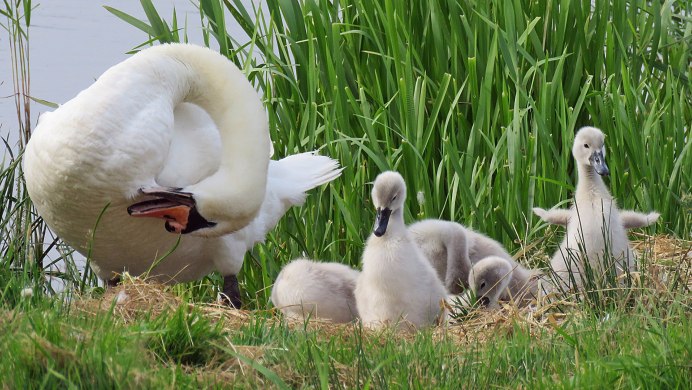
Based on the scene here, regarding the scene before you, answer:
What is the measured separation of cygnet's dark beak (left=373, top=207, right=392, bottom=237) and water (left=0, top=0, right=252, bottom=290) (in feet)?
21.6

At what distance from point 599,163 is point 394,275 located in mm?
1212

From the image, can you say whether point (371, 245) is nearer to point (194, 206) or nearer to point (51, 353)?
point (194, 206)

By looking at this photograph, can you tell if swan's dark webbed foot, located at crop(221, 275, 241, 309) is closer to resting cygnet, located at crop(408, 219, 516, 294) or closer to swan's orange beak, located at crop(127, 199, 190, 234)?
resting cygnet, located at crop(408, 219, 516, 294)

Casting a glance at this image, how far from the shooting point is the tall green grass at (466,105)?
6.38 metres

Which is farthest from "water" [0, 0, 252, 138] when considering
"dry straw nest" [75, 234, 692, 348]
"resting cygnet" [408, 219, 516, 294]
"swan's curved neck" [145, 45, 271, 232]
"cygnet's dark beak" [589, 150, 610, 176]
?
"dry straw nest" [75, 234, 692, 348]

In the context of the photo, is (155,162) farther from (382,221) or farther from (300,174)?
(300,174)

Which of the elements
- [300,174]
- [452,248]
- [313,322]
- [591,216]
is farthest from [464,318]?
[300,174]

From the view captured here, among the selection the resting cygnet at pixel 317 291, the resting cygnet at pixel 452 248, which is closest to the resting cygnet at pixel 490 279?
the resting cygnet at pixel 452 248

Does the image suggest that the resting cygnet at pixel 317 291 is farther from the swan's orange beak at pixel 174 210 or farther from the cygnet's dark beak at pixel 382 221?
the swan's orange beak at pixel 174 210

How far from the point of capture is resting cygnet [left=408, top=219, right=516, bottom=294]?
5648 millimetres

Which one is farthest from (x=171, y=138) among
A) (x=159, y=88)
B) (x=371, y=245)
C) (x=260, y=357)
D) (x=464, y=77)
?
(x=464, y=77)

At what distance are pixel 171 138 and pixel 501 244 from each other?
7.40ft

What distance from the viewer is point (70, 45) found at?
1265 centimetres

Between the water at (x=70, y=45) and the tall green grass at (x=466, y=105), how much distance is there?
14.9 ft
